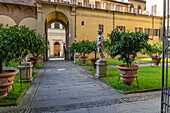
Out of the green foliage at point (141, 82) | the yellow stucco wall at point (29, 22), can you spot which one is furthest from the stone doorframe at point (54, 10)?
the green foliage at point (141, 82)

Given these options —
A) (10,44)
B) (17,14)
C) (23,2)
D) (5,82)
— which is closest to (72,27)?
(23,2)

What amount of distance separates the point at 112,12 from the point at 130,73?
20.1 metres

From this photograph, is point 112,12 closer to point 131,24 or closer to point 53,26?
point 131,24

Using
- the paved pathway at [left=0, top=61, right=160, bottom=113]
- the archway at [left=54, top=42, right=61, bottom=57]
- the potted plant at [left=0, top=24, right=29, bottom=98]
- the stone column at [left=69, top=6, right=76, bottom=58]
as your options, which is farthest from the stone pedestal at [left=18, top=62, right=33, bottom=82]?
the archway at [left=54, top=42, right=61, bottom=57]

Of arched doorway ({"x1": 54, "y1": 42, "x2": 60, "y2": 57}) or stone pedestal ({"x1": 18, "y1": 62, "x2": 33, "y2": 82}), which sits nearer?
stone pedestal ({"x1": 18, "y1": 62, "x2": 33, "y2": 82})

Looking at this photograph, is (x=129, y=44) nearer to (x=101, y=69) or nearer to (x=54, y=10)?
(x=101, y=69)

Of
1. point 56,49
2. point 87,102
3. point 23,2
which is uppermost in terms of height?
point 23,2

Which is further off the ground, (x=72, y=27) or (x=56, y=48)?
(x=72, y=27)

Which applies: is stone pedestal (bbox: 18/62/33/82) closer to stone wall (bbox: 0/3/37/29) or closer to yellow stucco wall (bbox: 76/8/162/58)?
stone wall (bbox: 0/3/37/29)

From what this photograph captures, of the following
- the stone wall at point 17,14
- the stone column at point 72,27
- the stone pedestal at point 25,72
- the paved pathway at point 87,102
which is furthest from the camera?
the stone column at point 72,27

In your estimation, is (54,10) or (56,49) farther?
(56,49)

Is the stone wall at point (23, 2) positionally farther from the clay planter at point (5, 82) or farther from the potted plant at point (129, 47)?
the potted plant at point (129, 47)

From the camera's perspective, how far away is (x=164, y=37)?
240 centimetres

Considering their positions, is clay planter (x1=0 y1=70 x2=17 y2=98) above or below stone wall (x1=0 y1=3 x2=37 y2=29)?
below
